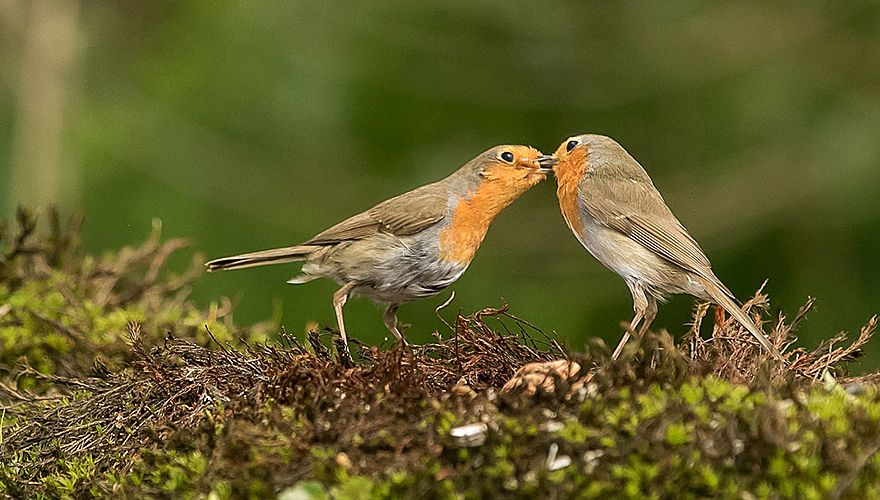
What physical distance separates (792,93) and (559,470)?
7.65 m

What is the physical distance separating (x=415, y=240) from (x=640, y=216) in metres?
1.08

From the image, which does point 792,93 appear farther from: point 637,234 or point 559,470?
point 559,470

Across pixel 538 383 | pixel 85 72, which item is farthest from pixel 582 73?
pixel 538 383

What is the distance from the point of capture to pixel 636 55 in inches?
408

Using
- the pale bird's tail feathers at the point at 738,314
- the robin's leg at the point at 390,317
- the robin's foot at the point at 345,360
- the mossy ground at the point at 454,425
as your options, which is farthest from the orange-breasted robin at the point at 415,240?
the robin's foot at the point at 345,360

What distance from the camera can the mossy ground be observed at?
259 cm

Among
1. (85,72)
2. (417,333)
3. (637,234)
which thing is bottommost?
(417,333)

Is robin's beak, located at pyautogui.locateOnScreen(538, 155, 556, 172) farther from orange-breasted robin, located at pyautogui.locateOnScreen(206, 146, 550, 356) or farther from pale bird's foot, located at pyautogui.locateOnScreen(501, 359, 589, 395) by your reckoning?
pale bird's foot, located at pyautogui.locateOnScreen(501, 359, 589, 395)

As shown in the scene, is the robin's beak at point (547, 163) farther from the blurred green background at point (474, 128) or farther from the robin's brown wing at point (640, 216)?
the blurred green background at point (474, 128)

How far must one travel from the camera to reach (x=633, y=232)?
5188 millimetres

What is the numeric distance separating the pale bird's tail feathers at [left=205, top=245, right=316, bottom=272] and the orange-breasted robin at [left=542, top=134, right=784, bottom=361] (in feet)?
4.36

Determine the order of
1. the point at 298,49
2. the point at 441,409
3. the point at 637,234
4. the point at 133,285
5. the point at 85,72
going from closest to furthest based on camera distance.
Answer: the point at 441,409 → the point at 637,234 → the point at 133,285 → the point at 298,49 → the point at 85,72

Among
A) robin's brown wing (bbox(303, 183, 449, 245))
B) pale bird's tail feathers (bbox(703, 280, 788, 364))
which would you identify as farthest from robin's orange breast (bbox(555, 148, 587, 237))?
pale bird's tail feathers (bbox(703, 280, 788, 364))

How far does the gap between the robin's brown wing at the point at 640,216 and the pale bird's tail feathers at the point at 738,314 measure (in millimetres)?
44
